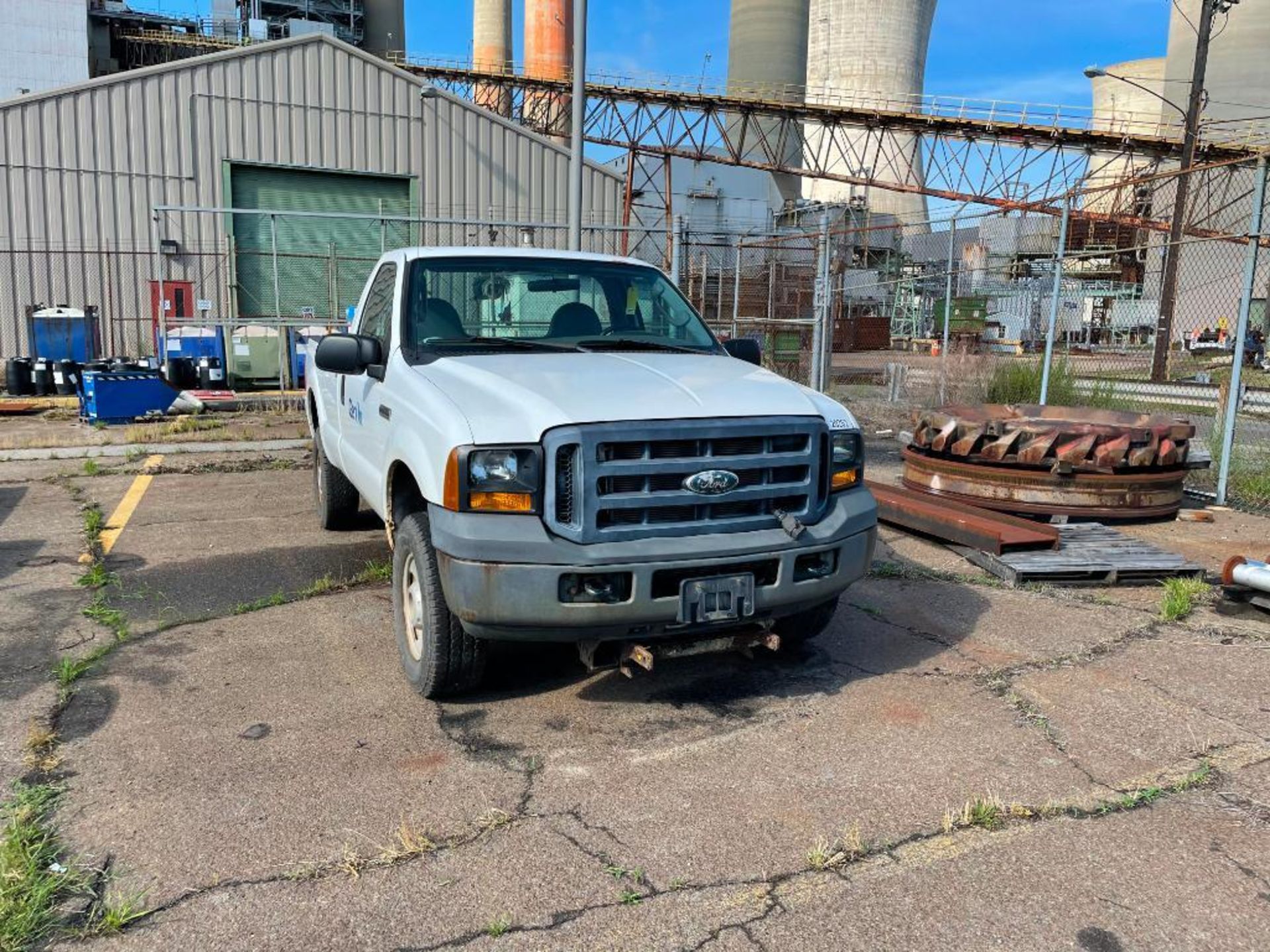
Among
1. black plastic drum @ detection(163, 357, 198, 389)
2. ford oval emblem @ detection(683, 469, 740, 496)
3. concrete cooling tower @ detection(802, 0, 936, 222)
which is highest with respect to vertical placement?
concrete cooling tower @ detection(802, 0, 936, 222)

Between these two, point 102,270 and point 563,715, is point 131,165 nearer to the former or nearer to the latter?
point 102,270

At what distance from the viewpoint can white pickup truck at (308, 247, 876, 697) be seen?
347 cm

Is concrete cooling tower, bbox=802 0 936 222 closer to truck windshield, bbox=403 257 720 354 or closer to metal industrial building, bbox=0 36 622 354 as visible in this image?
metal industrial building, bbox=0 36 622 354

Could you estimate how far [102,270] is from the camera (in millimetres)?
21984

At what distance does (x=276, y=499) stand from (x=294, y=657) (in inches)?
168

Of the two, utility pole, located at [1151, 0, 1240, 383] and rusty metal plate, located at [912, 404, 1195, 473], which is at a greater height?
utility pole, located at [1151, 0, 1240, 383]

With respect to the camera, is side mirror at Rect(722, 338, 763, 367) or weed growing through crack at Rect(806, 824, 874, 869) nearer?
weed growing through crack at Rect(806, 824, 874, 869)

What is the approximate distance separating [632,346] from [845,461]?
138cm

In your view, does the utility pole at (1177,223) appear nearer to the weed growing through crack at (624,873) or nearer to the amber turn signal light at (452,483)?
the amber turn signal light at (452,483)

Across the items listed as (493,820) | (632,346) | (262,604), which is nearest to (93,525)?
(262,604)

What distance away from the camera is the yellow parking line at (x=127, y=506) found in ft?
22.9

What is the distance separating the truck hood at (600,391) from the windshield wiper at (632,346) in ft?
0.64

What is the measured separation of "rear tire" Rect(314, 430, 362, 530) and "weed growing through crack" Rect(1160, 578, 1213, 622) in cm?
536

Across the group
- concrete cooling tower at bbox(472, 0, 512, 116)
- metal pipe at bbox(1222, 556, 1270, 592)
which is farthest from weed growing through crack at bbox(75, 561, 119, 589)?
concrete cooling tower at bbox(472, 0, 512, 116)
